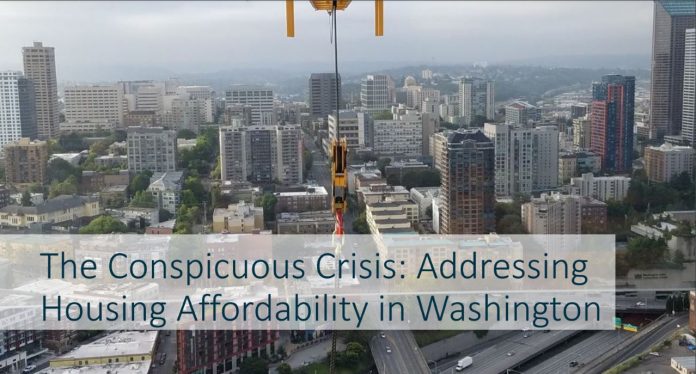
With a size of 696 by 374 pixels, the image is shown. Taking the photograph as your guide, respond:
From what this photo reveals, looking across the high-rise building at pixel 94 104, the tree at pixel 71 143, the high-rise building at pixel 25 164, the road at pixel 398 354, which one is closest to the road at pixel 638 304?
the road at pixel 398 354

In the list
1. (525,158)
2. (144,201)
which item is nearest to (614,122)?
(525,158)

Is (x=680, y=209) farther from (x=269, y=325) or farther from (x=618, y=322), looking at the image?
(x=269, y=325)

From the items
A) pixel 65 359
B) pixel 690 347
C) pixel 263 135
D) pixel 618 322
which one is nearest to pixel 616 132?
pixel 263 135

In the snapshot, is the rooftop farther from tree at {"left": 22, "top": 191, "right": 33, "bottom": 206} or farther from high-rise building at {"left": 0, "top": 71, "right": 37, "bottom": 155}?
high-rise building at {"left": 0, "top": 71, "right": 37, "bottom": 155}

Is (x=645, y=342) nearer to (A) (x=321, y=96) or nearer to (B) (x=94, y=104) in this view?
(A) (x=321, y=96)

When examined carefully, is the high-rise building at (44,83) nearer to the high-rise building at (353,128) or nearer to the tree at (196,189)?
the tree at (196,189)
